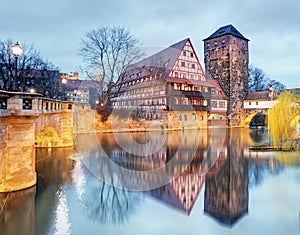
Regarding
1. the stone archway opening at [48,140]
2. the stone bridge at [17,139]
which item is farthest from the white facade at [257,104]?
the stone bridge at [17,139]

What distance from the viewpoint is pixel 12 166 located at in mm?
6129

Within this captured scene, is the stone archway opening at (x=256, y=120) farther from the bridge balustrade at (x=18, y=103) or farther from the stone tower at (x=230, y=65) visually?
the bridge balustrade at (x=18, y=103)

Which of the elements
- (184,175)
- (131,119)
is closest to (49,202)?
(184,175)

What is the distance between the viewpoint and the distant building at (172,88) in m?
26.7

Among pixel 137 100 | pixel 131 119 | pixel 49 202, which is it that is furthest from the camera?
pixel 137 100

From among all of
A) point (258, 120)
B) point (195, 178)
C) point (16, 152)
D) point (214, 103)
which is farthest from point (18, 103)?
point (258, 120)

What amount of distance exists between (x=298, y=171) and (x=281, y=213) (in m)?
4.59

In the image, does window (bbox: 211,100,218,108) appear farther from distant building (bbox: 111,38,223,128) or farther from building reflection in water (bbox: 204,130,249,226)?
building reflection in water (bbox: 204,130,249,226)

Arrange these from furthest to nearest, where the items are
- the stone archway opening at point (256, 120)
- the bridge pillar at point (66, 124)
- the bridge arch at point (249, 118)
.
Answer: the stone archway opening at point (256, 120)
the bridge arch at point (249, 118)
the bridge pillar at point (66, 124)

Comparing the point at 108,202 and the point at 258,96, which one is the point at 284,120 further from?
the point at 258,96

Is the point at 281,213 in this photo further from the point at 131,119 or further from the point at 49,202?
the point at 131,119

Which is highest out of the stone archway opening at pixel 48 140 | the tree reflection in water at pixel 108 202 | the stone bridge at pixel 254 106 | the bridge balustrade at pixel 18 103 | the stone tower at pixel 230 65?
the stone tower at pixel 230 65

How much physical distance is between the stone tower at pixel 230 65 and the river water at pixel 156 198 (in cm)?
2471

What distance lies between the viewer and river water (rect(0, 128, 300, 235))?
5.01 metres
